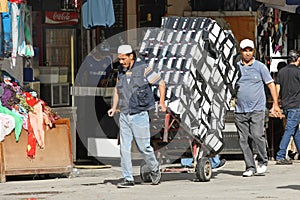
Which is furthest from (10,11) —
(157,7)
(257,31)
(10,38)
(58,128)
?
(257,31)

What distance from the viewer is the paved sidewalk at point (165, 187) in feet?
38.8

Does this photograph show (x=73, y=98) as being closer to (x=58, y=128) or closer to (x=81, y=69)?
(x=81, y=69)

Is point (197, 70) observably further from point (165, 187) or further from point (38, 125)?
point (38, 125)

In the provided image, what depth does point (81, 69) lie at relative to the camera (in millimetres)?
15977

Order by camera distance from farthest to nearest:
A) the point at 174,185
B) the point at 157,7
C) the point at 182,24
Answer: the point at 157,7 → the point at 182,24 → the point at 174,185

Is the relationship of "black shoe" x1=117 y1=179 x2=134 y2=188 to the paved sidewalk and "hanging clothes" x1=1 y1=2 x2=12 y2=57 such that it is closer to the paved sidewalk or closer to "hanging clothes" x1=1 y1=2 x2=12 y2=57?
the paved sidewalk

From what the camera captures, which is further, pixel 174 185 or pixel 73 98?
pixel 73 98

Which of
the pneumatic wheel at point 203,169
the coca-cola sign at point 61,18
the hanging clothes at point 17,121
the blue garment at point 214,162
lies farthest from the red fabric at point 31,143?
the blue garment at point 214,162

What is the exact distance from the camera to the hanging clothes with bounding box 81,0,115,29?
14805mm

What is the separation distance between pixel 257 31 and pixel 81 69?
352 cm

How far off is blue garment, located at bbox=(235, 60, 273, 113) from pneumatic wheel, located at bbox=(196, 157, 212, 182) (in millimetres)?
1094

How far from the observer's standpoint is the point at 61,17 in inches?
616

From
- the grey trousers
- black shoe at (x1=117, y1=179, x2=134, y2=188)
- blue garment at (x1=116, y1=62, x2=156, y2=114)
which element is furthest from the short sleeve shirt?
black shoe at (x1=117, y1=179, x2=134, y2=188)

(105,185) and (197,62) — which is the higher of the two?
(197,62)
